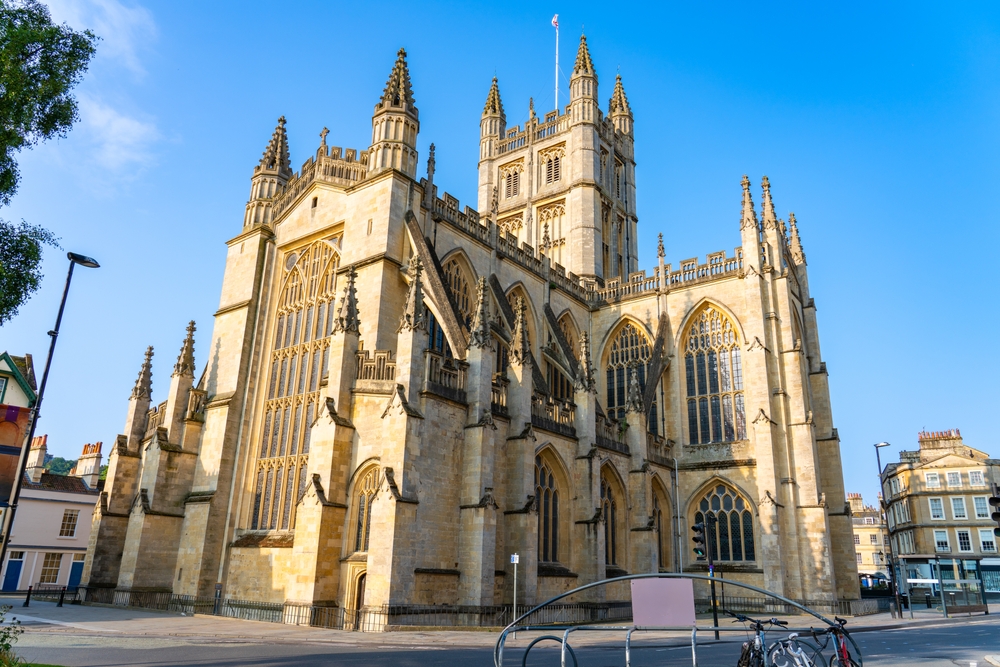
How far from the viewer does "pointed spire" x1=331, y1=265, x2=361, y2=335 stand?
2144 centimetres

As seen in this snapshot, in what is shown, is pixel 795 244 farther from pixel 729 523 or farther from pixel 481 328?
pixel 481 328

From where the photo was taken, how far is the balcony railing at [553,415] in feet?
79.5

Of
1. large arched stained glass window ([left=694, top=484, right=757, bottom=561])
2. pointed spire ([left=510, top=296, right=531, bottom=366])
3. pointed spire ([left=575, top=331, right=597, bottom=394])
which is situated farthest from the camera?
large arched stained glass window ([left=694, top=484, right=757, bottom=561])

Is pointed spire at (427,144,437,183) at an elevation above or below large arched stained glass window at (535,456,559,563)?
above

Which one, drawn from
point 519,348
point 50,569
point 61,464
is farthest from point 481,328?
point 61,464

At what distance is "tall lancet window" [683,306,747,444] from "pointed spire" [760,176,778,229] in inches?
189

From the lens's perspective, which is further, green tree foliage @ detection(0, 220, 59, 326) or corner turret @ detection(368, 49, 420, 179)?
corner turret @ detection(368, 49, 420, 179)

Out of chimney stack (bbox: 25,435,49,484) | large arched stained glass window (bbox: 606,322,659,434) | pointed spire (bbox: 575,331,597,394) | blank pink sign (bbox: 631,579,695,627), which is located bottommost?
blank pink sign (bbox: 631,579,695,627)

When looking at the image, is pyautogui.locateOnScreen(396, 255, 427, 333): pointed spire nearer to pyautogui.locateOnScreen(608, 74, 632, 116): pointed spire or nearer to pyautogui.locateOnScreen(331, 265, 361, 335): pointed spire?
pyautogui.locateOnScreen(331, 265, 361, 335): pointed spire

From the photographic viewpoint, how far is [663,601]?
28.9 ft

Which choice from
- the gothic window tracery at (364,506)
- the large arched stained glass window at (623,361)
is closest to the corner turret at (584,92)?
the large arched stained glass window at (623,361)

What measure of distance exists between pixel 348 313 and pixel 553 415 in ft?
27.0

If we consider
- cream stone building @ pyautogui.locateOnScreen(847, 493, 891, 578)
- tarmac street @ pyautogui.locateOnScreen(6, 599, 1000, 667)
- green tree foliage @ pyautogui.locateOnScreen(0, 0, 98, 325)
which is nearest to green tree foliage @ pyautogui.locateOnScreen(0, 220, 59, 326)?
green tree foliage @ pyautogui.locateOnScreen(0, 0, 98, 325)

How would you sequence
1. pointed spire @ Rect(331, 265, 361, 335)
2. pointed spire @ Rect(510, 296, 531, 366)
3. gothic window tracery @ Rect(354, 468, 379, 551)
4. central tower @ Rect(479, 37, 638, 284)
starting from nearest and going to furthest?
gothic window tracery @ Rect(354, 468, 379, 551) < pointed spire @ Rect(331, 265, 361, 335) < pointed spire @ Rect(510, 296, 531, 366) < central tower @ Rect(479, 37, 638, 284)
